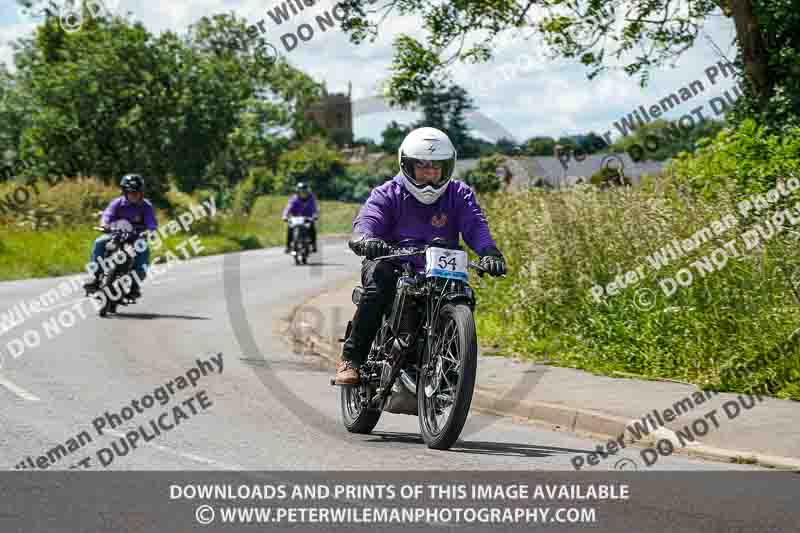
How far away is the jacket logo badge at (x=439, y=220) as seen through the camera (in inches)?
355

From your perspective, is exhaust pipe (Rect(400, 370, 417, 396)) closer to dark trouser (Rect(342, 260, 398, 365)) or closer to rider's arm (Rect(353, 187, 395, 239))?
dark trouser (Rect(342, 260, 398, 365))

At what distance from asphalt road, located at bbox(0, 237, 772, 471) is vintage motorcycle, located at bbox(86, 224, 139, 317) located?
40 cm

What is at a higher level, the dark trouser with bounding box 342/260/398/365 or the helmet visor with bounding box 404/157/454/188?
the helmet visor with bounding box 404/157/454/188

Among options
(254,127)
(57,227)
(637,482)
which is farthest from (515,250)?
(254,127)

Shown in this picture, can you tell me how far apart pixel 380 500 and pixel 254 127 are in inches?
2255

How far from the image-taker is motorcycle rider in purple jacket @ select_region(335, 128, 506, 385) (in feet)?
28.8

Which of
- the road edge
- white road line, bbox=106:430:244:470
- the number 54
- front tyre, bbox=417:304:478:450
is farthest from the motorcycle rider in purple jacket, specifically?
the road edge

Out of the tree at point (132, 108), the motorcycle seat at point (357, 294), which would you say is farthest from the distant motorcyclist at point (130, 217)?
the tree at point (132, 108)

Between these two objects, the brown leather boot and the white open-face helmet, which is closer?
the white open-face helmet

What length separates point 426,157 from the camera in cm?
873

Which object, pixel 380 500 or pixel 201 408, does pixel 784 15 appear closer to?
pixel 201 408

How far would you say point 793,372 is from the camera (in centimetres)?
1053

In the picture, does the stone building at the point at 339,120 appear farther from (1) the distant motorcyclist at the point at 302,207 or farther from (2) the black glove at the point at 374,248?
(2) the black glove at the point at 374,248

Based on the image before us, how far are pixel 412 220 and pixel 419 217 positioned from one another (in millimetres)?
62
